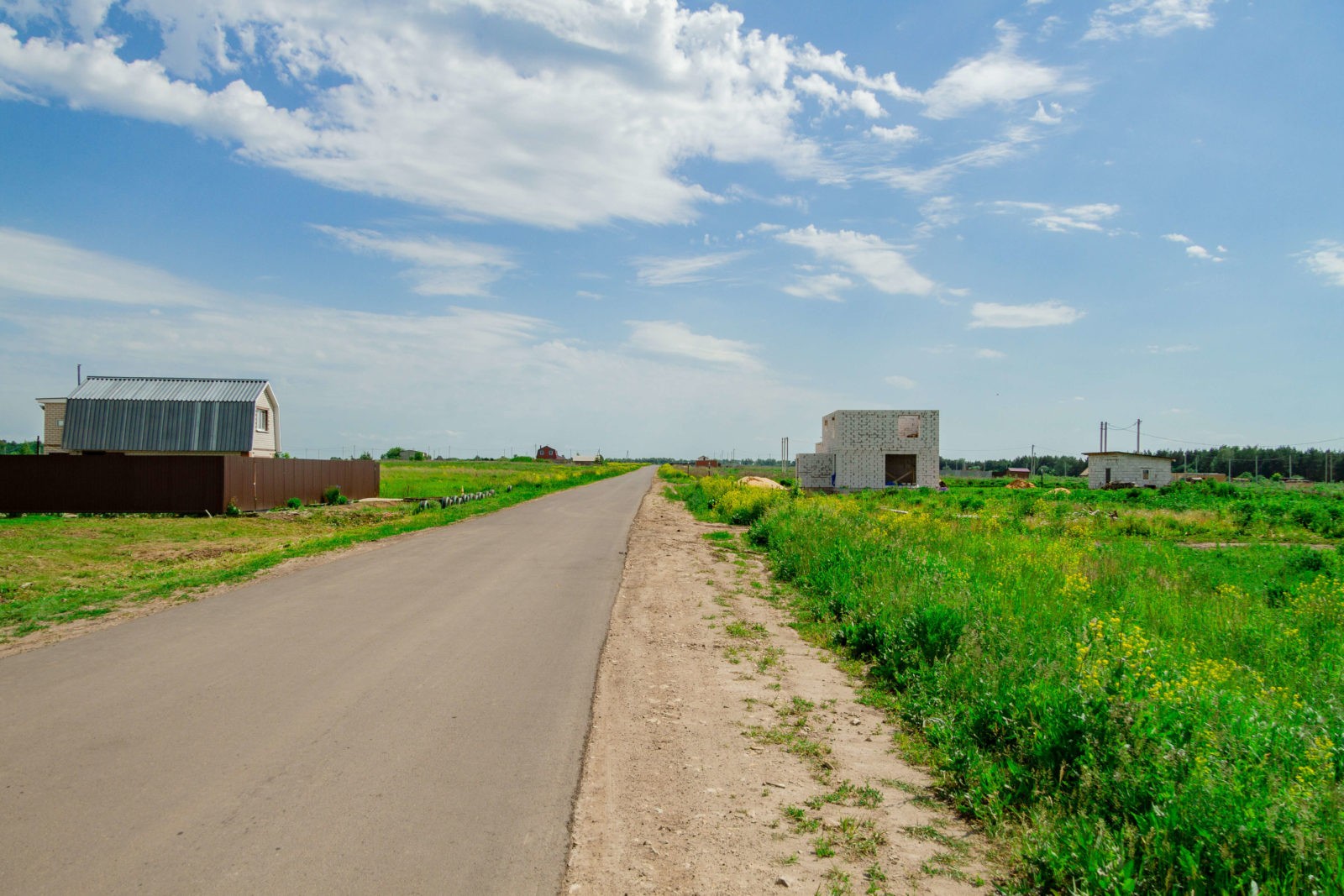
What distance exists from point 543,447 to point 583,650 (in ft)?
563

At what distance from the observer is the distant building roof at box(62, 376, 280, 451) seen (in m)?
35.2

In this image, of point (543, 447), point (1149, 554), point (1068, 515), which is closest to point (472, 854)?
point (1149, 554)

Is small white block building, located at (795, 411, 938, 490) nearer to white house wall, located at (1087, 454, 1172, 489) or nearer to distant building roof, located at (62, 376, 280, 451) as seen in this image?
white house wall, located at (1087, 454, 1172, 489)

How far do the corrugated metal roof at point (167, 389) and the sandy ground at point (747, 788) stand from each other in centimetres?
3488

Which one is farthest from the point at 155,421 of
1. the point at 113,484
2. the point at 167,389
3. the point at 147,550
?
the point at 147,550

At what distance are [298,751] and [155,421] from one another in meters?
37.8

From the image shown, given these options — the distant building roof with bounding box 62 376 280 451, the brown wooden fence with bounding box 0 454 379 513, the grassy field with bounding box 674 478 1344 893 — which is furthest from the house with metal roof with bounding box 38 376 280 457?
the grassy field with bounding box 674 478 1344 893

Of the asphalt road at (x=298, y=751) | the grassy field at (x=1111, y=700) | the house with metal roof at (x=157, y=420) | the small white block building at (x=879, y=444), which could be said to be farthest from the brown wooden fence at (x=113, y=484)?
the small white block building at (x=879, y=444)

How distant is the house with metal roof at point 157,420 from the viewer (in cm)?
3525

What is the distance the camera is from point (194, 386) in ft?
121

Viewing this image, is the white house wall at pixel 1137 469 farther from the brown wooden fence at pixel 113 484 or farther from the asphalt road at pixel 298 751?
the asphalt road at pixel 298 751

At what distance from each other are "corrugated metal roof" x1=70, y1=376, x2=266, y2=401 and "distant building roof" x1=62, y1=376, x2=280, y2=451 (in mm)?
40

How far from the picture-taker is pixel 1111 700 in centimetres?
457

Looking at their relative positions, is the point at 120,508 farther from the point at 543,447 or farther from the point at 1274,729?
the point at 543,447
